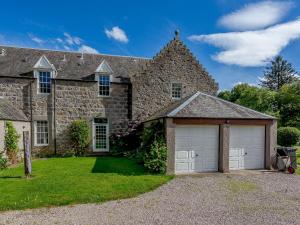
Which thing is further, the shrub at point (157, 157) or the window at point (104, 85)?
the window at point (104, 85)

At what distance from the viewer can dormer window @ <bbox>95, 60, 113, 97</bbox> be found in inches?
795

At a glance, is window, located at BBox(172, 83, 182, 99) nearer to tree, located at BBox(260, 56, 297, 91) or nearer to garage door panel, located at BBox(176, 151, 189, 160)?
garage door panel, located at BBox(176, 151, 189, 160)

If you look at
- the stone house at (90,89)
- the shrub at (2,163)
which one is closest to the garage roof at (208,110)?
the stone house at (90,89)

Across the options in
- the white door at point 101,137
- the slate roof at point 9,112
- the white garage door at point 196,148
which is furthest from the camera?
the white door at point 101,137

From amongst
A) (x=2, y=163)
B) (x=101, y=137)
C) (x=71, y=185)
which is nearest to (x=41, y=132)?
(x=101, y=137)

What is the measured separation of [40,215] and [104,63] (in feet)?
49.5

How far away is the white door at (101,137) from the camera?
65.8 feet

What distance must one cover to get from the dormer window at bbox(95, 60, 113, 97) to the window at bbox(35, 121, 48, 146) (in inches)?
203

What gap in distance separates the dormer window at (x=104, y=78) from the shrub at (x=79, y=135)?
302cm

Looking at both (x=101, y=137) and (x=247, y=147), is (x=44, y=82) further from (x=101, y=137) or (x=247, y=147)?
(x=247, y=147)

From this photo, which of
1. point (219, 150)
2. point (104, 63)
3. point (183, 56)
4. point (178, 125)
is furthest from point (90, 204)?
point (183, 56)

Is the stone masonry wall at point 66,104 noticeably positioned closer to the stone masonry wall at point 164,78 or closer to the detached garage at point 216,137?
the stone masonry wall at point 164,78

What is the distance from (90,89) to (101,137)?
13.3 ft

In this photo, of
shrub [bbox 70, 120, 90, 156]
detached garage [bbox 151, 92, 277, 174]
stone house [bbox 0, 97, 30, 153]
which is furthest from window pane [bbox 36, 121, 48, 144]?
detached garage [bbox 151, 92, 277, 174]
